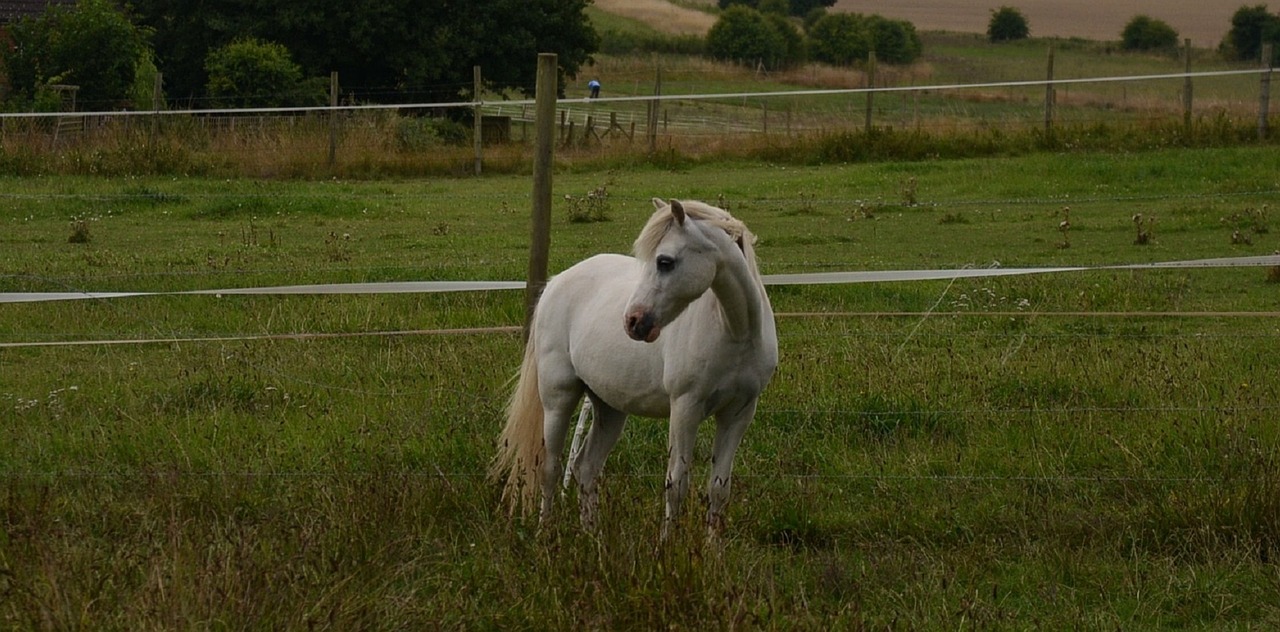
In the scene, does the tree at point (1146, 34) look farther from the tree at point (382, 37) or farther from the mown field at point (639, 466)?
the mown field at point (639, 466)

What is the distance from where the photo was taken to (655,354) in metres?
5.66

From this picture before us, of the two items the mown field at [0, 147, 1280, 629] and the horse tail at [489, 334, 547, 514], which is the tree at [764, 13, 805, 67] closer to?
the mown field at [0, 147, 1280, 629]

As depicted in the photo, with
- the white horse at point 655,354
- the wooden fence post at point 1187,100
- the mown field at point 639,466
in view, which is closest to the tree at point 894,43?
the wooden fence post at point 1187,100

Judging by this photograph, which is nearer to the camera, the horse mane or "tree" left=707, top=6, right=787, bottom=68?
the horse mane

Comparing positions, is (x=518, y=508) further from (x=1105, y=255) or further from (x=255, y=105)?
(x=255, y=105)

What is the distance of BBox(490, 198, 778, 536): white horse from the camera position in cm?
516

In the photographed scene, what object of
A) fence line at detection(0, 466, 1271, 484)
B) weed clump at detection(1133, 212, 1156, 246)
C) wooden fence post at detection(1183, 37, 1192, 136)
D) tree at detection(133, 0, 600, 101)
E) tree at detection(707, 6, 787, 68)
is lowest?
fence line at detection(0, 466, 1271, 484)

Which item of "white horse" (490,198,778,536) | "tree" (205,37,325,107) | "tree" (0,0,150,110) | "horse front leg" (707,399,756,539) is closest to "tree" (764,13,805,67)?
"tree" (205,37,325,107)

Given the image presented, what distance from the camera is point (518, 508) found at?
5.84 metres

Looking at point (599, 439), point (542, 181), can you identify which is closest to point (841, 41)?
point (542, 181)

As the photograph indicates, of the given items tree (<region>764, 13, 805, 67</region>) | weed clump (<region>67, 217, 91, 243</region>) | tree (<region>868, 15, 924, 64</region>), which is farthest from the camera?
tree (<region>868, 15, 924, 64</region>)

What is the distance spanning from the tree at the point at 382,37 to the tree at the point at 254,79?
4236mm

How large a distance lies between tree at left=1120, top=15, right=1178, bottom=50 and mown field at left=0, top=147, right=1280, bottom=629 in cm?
6224

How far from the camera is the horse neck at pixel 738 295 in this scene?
17.3 feet
